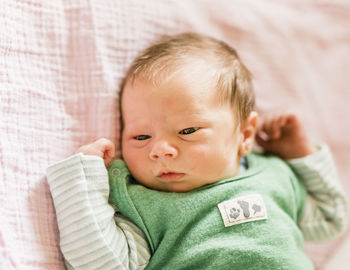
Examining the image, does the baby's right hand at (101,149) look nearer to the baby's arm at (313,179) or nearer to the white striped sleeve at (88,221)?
the white striped sleeve at (88,221)

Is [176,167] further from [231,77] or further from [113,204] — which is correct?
[231,77]

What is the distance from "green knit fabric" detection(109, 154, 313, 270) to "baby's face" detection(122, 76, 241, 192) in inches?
1.7

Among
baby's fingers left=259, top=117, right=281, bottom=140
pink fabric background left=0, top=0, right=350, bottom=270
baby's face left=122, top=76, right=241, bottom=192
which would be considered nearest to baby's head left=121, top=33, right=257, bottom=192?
baby's face left=122, top=76, right=241, bottom=192

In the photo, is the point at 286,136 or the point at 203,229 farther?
the point at 286,136

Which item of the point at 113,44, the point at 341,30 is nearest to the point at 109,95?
the point at 113,44

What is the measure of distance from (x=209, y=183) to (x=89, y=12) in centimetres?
60

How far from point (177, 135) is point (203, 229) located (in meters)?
0.25

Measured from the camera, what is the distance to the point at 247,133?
1.35m

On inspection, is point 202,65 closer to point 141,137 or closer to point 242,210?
point 141,137

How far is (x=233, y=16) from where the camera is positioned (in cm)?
160

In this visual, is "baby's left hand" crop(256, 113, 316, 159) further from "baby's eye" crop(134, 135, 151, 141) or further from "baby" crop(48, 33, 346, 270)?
"baby's eye" crop(134, 135, 151, 141)

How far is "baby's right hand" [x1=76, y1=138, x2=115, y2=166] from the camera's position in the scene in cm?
118

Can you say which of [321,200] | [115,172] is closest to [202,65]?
[115,172]

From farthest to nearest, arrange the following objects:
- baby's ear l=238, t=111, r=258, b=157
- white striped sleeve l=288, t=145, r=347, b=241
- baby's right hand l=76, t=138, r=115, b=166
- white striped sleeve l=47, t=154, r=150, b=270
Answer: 1. white striped sleeve l=288, t=145, r=347, b=241
2. baby's ear l=238, t=111, r=258, b=157
3. baby's right hand l=76, t=138, r=115, b=166
4. white striped sleeve l=47, t=154, r=150, b=270
